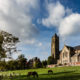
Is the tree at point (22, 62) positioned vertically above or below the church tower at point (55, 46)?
below

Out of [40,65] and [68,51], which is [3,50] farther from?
[68,51]

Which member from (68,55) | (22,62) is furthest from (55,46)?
(22,62)

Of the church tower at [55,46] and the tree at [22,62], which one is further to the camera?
the church tower at [55,46]

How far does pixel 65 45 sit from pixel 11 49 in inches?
2597

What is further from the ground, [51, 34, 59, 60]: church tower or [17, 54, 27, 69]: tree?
[51, 34, 59, 60]: church tower

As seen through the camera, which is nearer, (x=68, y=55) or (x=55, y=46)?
(x=68, y=55)

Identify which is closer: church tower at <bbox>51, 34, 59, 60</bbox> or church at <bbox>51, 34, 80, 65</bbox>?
church at <bbox>51, 34, 80, 65</bbox>

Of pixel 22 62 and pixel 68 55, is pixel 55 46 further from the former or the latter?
pixel 22 62

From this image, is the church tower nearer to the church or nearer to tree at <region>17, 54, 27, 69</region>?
the church

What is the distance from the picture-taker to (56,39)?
116188 mm

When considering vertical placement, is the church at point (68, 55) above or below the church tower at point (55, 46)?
below

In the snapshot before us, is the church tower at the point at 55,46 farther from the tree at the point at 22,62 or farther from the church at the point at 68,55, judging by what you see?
the tree at the point at 22,62

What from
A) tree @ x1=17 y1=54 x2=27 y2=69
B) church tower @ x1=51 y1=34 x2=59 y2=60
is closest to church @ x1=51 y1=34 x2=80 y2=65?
church tower @ x1=51 y1=34 x2=59 y2=60

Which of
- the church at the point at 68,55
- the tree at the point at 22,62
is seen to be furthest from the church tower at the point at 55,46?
the tree at the point at 22,62
